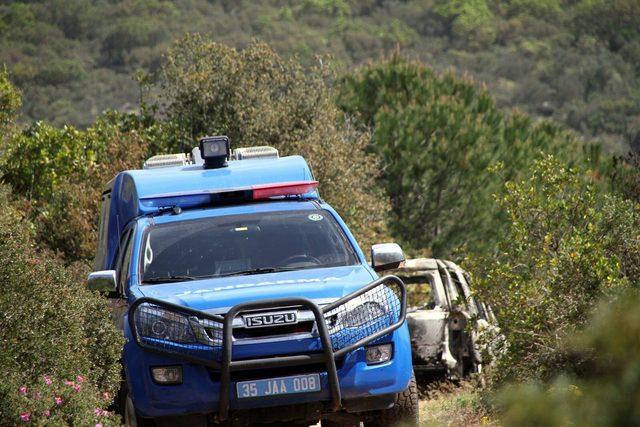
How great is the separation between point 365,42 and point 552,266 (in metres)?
67.0

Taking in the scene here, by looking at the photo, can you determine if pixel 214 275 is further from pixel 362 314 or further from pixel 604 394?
pixel 604 394

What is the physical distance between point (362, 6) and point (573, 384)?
82118 mm

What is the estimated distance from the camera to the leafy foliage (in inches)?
1093

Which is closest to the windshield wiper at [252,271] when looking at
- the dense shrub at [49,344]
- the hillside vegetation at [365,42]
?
the dense shrub at [49,344]

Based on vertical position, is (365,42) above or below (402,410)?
below

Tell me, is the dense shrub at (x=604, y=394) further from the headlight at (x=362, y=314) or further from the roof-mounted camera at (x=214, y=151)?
the roof-mounted camera at (x=214, y=151)

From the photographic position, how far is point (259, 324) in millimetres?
7262

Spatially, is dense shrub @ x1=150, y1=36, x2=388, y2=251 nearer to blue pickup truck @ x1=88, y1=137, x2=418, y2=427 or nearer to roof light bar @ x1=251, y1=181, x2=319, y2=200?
roof light bar @ x1=251, y1=181, x2=319, y2=200

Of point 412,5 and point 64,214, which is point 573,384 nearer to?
point 64,214

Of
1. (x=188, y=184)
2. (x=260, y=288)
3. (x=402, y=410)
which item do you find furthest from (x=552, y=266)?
(x=260, y=288)

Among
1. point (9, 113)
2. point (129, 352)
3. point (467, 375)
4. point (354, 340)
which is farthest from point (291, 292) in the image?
point (9, 113)

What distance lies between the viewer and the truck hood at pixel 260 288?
24.2 feet

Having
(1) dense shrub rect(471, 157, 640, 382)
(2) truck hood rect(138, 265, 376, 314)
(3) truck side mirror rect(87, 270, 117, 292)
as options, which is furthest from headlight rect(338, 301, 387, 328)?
(3) truck side mirror rect(87, 270, 117, 292)

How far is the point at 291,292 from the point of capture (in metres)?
7.41
